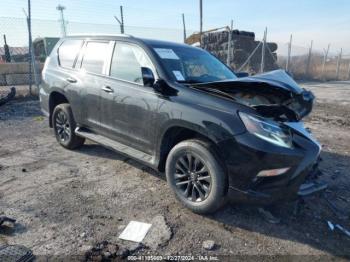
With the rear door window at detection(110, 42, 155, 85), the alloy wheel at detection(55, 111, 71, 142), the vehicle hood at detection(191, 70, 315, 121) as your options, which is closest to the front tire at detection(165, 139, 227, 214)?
the vehicle hood at detection(191, 70, 315, 121)

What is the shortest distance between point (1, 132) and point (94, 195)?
4.19m

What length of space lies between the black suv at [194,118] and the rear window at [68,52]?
0.48 feet

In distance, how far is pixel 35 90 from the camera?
1141 cm

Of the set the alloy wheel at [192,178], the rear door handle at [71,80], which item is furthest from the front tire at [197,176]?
the rear door handle at [71,80]

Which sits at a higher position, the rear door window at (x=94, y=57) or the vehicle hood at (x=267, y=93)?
the rear door window at (x=94, y=57)

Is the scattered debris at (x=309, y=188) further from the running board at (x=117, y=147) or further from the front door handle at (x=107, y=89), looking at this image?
the front door handle at (x=107, y=89)

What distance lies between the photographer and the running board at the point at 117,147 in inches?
156

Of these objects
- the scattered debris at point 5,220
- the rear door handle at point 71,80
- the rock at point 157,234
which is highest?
the rear door handle at point 71,80

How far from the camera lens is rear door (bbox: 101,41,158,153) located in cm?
385

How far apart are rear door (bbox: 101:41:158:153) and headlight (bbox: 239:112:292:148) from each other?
118 centimetres

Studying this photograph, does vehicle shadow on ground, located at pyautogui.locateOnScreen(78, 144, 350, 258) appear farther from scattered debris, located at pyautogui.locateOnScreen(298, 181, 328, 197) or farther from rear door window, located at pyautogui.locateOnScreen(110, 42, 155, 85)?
rear door window, located at pyautogui.locateOnScreen(110, 42, 155, 85)

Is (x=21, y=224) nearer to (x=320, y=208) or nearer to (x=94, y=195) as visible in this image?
(x=94, y=195)

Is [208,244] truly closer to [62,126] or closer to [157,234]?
[157,234]

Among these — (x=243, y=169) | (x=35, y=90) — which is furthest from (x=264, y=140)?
(x=35, y=90)
